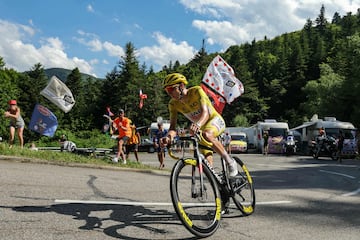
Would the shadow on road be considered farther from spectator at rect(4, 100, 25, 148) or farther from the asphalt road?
spectator at rect(4, 100, 25, 148)

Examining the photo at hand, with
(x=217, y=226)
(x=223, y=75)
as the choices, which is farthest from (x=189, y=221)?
(x=223, y=75)

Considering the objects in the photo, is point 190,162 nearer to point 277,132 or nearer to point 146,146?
point 277,132

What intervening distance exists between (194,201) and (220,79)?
17.7m

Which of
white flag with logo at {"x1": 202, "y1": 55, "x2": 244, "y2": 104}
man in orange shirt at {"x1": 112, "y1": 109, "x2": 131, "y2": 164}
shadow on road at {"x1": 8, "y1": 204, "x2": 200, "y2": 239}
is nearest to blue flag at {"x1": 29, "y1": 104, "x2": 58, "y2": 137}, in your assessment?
man in orange shirt at {"x1": 112, "y1": 109, "x2": 131, "y2": 164}

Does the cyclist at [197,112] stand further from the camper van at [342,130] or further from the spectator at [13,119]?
the camper van at [342,130]

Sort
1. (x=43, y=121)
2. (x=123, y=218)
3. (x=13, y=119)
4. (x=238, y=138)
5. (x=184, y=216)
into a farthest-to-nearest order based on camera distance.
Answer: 1. (x=238, y=138)
2. (x=43, y=121)
3. (x=13, y=119)
4. (x=123, y=218)
5. (x=184, y=216)

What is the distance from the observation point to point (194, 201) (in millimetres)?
4656

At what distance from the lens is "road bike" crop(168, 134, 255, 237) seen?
428 cm

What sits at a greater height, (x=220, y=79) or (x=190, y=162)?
(x=220, y=79)

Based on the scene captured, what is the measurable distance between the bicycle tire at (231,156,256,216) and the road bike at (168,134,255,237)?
0.79ft

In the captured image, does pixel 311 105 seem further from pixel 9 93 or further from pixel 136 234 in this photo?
pixel 136 234

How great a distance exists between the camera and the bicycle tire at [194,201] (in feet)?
13.9

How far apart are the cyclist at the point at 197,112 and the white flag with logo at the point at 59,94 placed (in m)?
10.2

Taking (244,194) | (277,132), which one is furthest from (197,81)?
(244,194)
